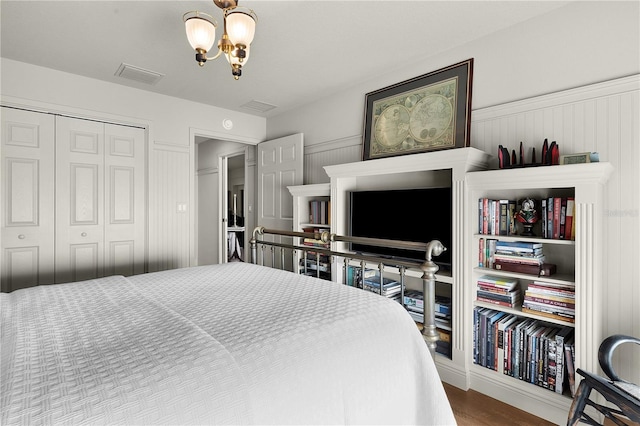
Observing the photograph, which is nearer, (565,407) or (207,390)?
(207,390)

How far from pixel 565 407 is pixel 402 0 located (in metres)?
2.59

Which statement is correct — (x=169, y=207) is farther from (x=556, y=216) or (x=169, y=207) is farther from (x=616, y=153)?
(x=616, y=153)

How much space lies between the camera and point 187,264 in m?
3.88

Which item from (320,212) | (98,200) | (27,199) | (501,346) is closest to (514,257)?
(501,346)

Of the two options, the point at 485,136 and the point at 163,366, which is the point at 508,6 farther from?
the point at 163,366

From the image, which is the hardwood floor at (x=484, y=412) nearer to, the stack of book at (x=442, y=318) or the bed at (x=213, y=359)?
the stack of book at (x=442, y=318)

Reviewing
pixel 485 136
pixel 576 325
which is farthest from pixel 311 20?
pixel 576 325

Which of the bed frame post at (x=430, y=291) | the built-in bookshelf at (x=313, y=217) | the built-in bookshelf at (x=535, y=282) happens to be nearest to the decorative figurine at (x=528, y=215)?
the built-in bookshelf at (x=535, y=282)

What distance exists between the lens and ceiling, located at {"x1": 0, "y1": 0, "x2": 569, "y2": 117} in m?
2.11

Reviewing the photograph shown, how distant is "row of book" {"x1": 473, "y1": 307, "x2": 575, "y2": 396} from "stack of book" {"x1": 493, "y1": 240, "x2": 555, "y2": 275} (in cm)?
36

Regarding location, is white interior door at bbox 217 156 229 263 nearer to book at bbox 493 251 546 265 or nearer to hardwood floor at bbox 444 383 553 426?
hardwood floor at bbox 444 383 553 426

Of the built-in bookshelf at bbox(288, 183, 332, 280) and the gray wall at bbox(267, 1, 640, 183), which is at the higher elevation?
the gray wall at bbox(267, 1, 640, 183)

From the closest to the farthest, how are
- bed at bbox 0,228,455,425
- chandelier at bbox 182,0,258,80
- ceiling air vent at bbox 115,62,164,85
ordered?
bed at bbox 0,228,455,425
chandelier at bbox 182,0,258,80
ceiling air vent at bbox 115,62,164,85

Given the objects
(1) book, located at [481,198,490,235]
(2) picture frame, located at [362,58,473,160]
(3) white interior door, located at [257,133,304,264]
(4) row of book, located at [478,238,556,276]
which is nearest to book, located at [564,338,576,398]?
(4) row of book, located at [478,238,556,276]
